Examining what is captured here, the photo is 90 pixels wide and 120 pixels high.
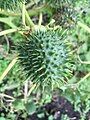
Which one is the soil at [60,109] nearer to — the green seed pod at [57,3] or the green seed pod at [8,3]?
the green seed pod at [57,3]

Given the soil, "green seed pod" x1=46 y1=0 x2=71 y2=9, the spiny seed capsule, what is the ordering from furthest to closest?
the soil, "green seed pod" x1=46 y1=0 x2=71 y2=9, the spiny seed capsule

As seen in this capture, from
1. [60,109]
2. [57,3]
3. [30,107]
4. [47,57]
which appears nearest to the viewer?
[47,57]

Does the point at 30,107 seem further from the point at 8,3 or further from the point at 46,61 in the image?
the point at 8,3

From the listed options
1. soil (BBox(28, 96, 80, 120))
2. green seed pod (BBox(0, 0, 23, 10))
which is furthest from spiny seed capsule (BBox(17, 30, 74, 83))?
soil (BBox(28, 96, 80, 120))

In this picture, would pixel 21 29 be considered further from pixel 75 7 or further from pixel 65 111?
pixel 65 111

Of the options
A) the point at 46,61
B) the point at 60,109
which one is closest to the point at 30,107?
the point at 60,109

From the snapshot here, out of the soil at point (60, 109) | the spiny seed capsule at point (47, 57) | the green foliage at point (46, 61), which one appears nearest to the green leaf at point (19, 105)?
the green foliage at point (46, 61)

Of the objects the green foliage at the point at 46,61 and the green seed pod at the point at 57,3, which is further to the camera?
the green seed pod at the point at 57,3

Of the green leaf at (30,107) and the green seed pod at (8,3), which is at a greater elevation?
the green seed pod at (8,3)

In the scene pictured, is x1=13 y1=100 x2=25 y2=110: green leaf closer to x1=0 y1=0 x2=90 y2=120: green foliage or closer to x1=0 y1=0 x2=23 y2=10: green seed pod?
x1=0 y1=0 x2=90 y2=120: green foliage

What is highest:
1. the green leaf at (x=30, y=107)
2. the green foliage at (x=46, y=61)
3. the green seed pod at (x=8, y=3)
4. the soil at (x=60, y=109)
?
the green seed pod at (x=8, y=3)
